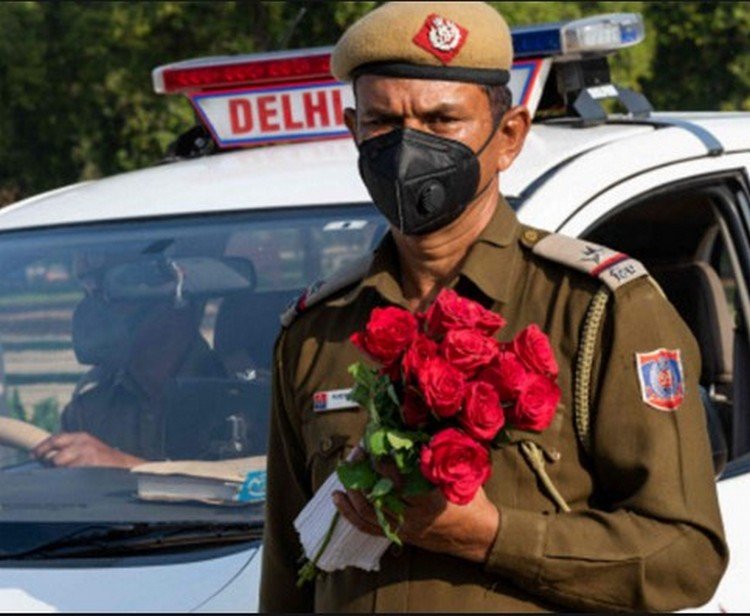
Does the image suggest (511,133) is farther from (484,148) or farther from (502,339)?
(502,339)

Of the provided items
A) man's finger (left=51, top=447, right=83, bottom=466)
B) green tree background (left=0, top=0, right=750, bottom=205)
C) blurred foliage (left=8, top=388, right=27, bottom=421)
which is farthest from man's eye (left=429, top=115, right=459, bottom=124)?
green tree background (left=0, top=0, right=750, bottom=205)

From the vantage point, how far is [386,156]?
8.30ft

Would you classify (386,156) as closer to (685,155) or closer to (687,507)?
(687,507)

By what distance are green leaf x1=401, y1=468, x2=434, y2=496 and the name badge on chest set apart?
0.35 meters

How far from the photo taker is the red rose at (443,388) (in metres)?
2.21

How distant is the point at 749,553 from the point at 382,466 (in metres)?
1.26

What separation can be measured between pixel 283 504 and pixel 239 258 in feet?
3.90

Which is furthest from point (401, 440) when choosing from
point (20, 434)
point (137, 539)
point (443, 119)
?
point (20, 434)

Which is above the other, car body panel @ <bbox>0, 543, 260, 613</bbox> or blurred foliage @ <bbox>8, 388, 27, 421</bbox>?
car body panel @ <bbox>0, 543, 260, 613</bbox>

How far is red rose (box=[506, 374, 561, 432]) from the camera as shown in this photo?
7.33 feet

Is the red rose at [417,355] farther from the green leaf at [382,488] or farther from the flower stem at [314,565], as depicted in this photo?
the flower stem at [314,565]

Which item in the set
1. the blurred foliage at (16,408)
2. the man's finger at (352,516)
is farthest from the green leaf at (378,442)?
the blurred foliage at (16,408)

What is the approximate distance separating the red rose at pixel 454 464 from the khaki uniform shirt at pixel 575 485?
0.13m

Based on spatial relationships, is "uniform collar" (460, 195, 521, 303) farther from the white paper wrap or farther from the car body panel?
the car body panel
